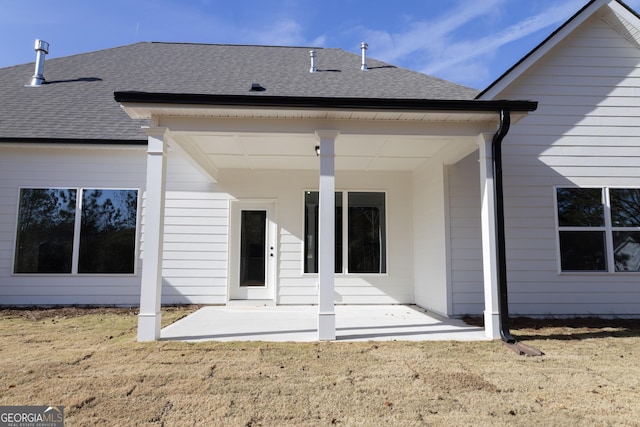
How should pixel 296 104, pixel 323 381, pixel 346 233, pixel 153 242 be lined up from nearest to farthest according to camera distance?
1. pixel 323 381
2. pixel 296 104
3. pixel 153 242
4. pixel 346 233

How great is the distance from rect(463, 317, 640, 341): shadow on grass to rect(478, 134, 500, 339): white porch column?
17.7 inches

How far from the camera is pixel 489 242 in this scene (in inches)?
196

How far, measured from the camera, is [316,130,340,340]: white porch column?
4.80 metres

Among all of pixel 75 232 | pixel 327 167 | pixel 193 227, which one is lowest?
pixel 75 232

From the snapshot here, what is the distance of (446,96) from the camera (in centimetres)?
771

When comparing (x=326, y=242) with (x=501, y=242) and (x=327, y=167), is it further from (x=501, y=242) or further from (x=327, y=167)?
(x=501, y=242)

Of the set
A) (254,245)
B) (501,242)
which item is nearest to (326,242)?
(501,242)

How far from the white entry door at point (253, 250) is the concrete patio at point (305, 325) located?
2.16 feet

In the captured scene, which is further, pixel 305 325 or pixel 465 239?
pixel 465 239

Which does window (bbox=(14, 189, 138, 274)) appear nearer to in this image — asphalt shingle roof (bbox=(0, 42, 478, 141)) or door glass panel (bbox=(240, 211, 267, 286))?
asphalt shingle roof (bbox=(0, 42, 478, 141))

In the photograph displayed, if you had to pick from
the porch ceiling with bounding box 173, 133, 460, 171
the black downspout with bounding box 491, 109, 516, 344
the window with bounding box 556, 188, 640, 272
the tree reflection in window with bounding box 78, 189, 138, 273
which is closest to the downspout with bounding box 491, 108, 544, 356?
the black downspout with bounding box 491, 109, 516, 344

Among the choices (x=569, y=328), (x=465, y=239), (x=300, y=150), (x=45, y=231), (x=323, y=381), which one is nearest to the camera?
(x=323, y=381)

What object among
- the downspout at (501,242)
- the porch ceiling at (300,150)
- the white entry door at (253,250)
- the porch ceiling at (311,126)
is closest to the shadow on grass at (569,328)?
the downspout at (501,242)

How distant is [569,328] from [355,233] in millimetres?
4048
